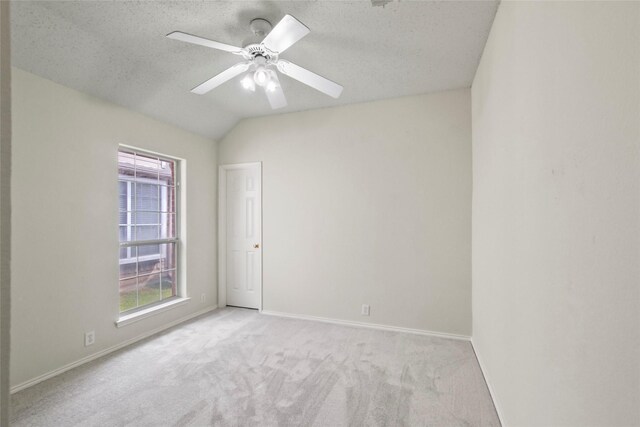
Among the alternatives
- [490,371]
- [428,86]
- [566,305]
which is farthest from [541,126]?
[428,86]

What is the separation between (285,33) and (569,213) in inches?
65.5

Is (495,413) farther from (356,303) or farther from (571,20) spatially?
(571,20)

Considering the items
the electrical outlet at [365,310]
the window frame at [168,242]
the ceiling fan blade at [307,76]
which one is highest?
the ceiling fan blade at [307,76]

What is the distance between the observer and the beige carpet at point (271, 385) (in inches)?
74.5

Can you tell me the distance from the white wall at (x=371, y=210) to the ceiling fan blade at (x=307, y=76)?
125cm

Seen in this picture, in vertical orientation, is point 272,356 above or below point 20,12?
below

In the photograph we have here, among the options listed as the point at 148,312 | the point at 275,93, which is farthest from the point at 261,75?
the point at 148,312

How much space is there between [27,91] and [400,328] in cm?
404

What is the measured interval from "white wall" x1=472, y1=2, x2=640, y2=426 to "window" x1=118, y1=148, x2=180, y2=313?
136 inches

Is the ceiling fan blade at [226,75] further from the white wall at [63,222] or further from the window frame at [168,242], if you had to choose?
the window frame at [168,242]

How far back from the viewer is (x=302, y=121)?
147 inches

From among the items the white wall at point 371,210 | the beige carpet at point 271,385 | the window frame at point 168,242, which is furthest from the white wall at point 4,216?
the white wall at point 371,210

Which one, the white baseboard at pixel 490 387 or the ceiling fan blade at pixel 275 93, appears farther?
the ceiling fan blade at pixel 275 93

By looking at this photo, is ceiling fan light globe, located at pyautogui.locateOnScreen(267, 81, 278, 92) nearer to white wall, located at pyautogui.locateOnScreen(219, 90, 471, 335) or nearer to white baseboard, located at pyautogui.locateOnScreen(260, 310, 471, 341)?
white wall, located at pyautogui.locateOnScreen(219, 90, 471, 335)
